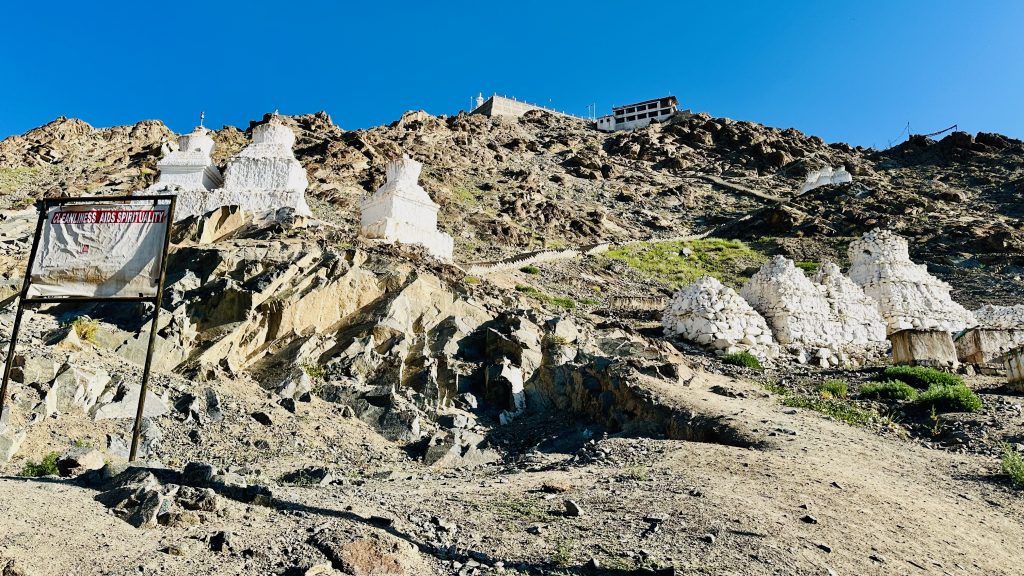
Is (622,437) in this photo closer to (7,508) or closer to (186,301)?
(7,508)

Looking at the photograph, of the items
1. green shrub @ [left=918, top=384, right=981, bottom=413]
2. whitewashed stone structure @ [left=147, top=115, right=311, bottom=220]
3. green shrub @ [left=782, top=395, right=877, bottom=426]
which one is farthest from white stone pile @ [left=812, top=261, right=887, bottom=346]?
whitewashed stone structure @ [left=147, top=115, right=311, bottom=220]

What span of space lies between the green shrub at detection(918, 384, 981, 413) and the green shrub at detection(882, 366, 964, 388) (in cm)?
295

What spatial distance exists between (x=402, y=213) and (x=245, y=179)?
7.29 m

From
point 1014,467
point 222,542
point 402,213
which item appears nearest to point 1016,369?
point 1014,467

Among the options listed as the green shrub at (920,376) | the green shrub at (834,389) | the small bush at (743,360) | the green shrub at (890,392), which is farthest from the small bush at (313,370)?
the green shrub at (920,376)

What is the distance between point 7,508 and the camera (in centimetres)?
Result: 538

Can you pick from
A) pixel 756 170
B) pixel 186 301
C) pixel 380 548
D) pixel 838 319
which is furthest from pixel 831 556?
pixel 756 170

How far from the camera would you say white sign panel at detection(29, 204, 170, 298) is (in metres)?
8.05

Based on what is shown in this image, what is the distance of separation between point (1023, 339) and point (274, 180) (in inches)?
1096

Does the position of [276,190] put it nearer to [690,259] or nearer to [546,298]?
[546,298]

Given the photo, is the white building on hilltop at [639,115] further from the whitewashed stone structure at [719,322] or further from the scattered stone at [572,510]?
the scattered stone at [572,510]

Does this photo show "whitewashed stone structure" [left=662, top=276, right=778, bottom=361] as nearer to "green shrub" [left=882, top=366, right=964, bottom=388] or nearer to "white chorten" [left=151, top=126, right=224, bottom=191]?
→ "green shrub" [left=882, top=366, right=964, bottom=388]

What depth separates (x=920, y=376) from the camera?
49.6ft

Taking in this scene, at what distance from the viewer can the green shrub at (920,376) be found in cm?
1484
